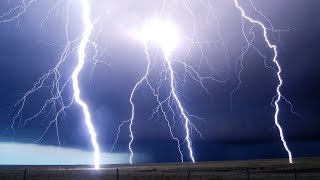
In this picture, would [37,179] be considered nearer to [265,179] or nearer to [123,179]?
[123,179]

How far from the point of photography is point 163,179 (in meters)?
23.2

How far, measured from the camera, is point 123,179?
24359 mm

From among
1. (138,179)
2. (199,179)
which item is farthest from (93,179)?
(199,179)

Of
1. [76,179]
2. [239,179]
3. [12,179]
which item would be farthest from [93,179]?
[239,179]

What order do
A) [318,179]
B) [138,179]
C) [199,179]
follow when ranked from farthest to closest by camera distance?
[138,179], [199,179], [318,179]

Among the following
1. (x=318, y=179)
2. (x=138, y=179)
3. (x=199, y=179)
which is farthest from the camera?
(x=138, y=179)

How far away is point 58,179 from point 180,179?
21.7ft

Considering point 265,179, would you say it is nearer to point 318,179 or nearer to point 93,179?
point 318,179

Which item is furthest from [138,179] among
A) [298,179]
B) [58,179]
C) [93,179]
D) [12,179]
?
[298,179]

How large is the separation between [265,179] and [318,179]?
2.53m

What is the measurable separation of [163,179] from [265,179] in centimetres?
545

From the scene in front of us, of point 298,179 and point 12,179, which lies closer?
point 298,179

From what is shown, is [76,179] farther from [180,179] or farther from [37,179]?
[180,179]

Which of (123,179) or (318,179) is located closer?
(318,179)
